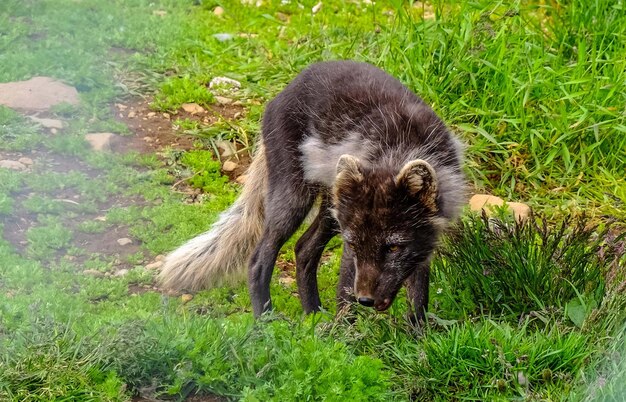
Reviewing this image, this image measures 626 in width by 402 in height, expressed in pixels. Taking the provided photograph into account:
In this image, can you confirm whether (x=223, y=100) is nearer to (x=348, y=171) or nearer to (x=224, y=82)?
(x=224, y=82)

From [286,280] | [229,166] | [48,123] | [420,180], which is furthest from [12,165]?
[420,180]

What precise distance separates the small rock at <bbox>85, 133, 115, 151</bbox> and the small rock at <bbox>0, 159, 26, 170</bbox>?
0.53 meters

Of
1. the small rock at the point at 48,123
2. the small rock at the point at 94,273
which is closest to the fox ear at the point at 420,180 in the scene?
the small rock at the point at 94,273

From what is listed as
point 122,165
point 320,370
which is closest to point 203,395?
point 320,370

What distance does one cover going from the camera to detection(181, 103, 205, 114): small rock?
741 cm

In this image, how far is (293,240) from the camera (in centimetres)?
633

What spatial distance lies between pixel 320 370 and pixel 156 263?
2.24 metres

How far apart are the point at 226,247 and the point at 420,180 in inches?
60.1

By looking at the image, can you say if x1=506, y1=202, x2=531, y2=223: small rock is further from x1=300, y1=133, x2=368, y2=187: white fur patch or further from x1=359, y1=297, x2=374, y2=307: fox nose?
x1=359, y1=297, x2=374, y2=307: fox nose

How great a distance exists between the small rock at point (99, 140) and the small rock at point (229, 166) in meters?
0.79

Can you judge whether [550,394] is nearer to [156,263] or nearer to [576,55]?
[156,263]

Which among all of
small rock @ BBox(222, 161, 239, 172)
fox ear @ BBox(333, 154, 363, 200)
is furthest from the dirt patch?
fox ear @ BBox(333, 154, 363, 200)

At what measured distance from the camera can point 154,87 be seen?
7613 millimetres

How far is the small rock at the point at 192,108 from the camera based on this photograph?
7.41m
